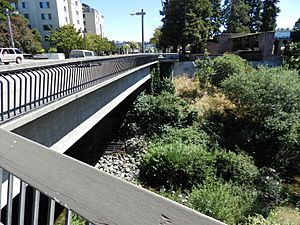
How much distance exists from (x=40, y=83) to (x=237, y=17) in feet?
189

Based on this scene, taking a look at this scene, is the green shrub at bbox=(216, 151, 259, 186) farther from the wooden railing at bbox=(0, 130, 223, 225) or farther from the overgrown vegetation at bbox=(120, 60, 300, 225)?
the wooden railing at bbox=(0, 130, 223, 225)

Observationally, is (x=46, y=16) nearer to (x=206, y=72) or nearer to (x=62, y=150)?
(x=206, y=72)

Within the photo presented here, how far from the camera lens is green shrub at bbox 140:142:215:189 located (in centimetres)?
1108

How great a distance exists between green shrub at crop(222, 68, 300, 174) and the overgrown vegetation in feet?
0.16

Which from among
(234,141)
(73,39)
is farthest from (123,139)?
(73,39)

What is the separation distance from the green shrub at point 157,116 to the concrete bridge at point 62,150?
5.86 m

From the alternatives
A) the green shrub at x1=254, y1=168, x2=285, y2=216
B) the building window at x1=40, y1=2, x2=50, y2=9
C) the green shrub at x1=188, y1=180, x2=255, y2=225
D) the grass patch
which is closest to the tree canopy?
the building window at x1=40, y1=2, x2=50, y2=9

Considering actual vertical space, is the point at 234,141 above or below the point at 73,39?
below

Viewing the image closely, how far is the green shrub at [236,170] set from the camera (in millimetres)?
11594

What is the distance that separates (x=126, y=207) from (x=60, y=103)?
5.09m

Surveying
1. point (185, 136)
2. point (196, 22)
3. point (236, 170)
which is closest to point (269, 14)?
point (196, 22)

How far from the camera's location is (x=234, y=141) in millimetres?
15930

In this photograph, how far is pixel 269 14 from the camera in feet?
176

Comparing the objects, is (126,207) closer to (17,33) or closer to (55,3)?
(17,33)
